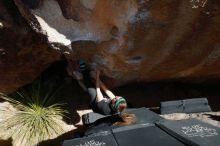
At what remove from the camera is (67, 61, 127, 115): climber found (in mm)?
3587

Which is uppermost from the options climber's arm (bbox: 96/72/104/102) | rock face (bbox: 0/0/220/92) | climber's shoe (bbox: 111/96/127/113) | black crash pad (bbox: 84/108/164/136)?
rock face (bbox: 0/0/220/92)

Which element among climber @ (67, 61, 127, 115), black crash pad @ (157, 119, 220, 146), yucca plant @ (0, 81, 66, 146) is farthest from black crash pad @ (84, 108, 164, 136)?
yucca plant @ (0, 81, 66, 146)

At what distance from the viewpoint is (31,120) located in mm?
4902

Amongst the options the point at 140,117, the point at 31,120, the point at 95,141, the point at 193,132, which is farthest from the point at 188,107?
→ the point at 31,120

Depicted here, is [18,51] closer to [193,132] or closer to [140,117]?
[140,117]

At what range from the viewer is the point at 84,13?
388 cm

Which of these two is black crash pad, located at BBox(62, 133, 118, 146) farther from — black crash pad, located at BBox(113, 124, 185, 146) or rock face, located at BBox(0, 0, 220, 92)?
rock face, located at BBox(0, 0, 220, 92)

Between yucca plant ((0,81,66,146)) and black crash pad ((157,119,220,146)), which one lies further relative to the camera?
yucca plant ((0,81,66,146))

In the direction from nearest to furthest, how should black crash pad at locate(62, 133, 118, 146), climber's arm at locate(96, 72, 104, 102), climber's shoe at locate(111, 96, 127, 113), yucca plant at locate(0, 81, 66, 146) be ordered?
1. black crash pad at locate(62, 133, 118, 146)
2. climber's shoe at locate(111, 96, 127, 113)
3. climber's arm at locate(96, 72, 104, 102)
4. yucca plant at locate(0, 81, 66, 146)

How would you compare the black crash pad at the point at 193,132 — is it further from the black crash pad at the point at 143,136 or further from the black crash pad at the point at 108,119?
the black crash pad at the point at 108,119

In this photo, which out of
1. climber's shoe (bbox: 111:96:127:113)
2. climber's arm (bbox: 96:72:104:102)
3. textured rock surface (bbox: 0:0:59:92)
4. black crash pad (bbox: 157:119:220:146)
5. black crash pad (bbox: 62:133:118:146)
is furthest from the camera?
textured rock surface (bbox: 0:0:59:92)

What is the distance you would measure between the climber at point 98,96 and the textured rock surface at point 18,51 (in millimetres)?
541

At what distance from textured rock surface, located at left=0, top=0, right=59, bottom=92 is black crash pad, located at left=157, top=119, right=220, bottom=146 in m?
1.63

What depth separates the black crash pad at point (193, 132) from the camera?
285 centimetres
